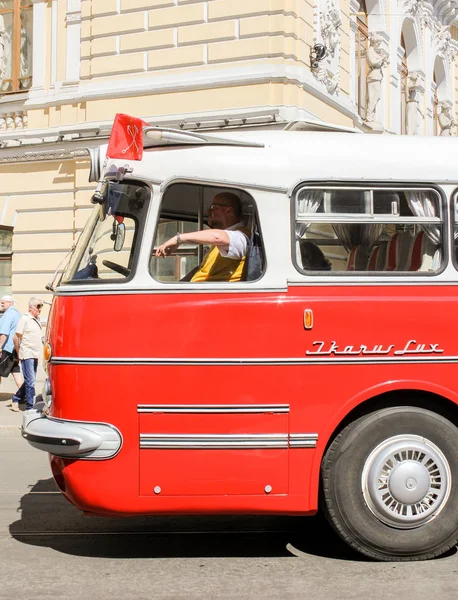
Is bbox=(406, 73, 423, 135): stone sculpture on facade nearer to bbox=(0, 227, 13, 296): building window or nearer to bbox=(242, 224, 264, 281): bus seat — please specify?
bbox=(0, 227, 13, 296): building window

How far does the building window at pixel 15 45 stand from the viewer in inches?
817

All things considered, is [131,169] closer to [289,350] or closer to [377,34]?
[289,350]

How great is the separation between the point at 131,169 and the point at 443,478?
2608 mm

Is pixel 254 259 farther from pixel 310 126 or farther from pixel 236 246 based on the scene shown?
pixel 310 126

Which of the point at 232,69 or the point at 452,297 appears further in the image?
the point at 232,69

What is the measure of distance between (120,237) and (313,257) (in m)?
1.17

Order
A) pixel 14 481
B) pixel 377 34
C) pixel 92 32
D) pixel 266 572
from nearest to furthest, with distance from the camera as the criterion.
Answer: pixel 266 572 < pixel 14 481 < pixel 92 32 < pixel 377 34

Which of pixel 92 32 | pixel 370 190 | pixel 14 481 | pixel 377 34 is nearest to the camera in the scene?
pixel 370 190

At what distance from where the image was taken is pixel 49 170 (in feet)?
65.5

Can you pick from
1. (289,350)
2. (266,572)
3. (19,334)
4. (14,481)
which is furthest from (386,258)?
(19,334)

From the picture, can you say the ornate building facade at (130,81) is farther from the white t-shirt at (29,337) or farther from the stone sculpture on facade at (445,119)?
the stone sculpture on facade at (445,119)

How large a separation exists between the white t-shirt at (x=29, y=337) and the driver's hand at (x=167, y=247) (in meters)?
8.61

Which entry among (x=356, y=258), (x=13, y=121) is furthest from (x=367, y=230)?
(x=13, y=121)

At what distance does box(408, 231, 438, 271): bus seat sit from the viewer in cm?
581
